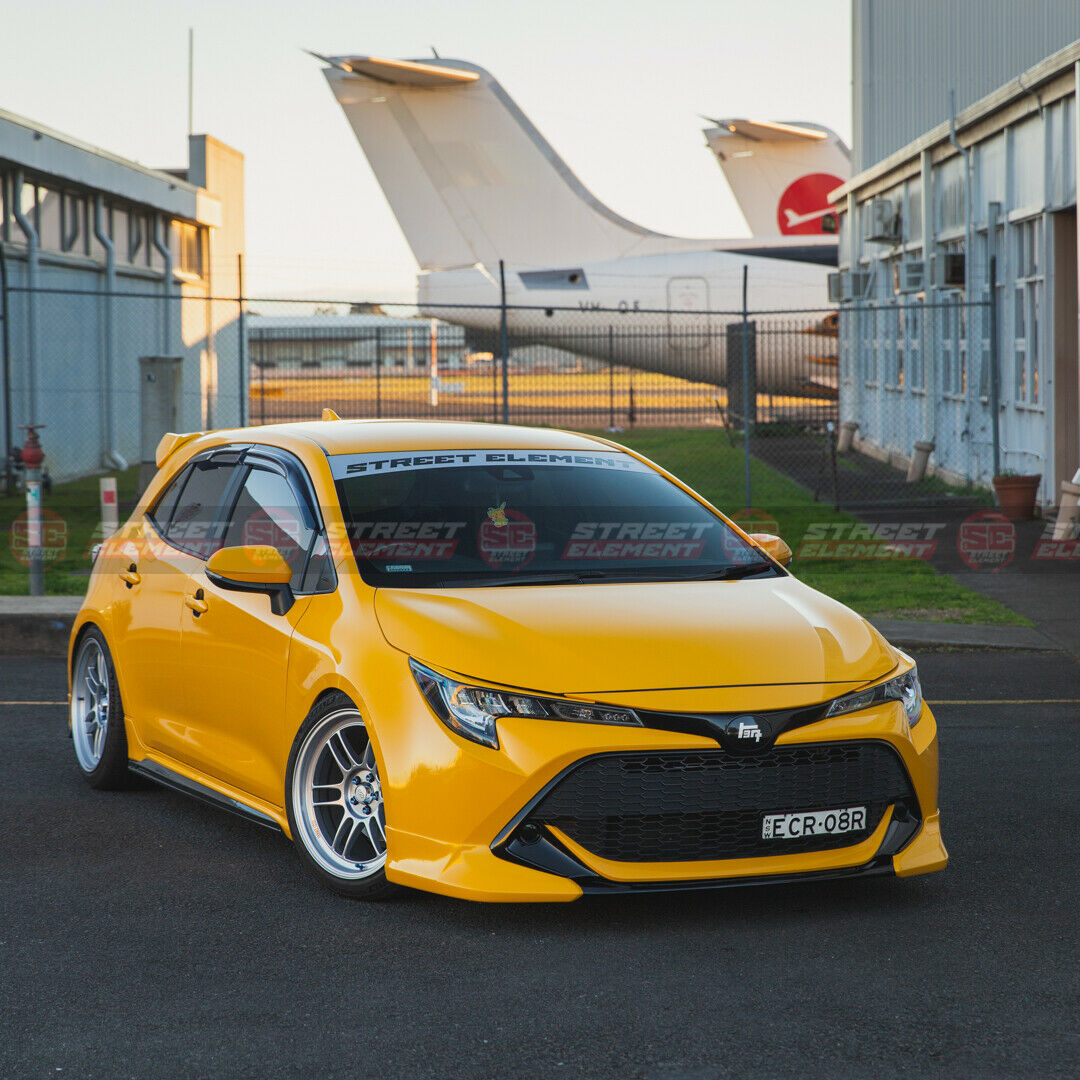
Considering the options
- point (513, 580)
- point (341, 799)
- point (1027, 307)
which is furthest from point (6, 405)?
Result: point (341, 799)

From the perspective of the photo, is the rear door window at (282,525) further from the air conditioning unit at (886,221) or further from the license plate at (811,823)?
the air conditioning unit at (886,221)

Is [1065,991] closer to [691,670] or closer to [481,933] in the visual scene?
[691,670]

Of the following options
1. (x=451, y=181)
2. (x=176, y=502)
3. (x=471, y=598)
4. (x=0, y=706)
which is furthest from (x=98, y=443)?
(x=471, y=598)

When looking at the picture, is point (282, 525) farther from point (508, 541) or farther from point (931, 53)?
point (931, 53)

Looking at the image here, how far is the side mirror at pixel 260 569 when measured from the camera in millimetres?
5523

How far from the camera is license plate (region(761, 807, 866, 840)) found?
479cm

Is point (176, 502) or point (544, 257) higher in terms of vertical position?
point (544, 257)

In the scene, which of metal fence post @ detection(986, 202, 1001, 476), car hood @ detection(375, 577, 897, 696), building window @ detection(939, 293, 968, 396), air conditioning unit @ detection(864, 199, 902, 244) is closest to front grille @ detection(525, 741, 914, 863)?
car hood @ detection(375, 577, 897, 696)

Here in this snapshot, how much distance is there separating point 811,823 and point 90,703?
364cm

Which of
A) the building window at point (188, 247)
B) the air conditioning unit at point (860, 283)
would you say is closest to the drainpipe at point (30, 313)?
the building window at point (188, 247)

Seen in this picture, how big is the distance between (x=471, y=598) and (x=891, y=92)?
27927 mm

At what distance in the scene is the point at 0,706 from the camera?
29.2 feet

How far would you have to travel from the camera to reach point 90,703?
23.5 ft

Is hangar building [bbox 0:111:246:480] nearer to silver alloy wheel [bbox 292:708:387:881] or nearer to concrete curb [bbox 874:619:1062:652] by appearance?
concrete curb [bbox 874:619:1062:652]
